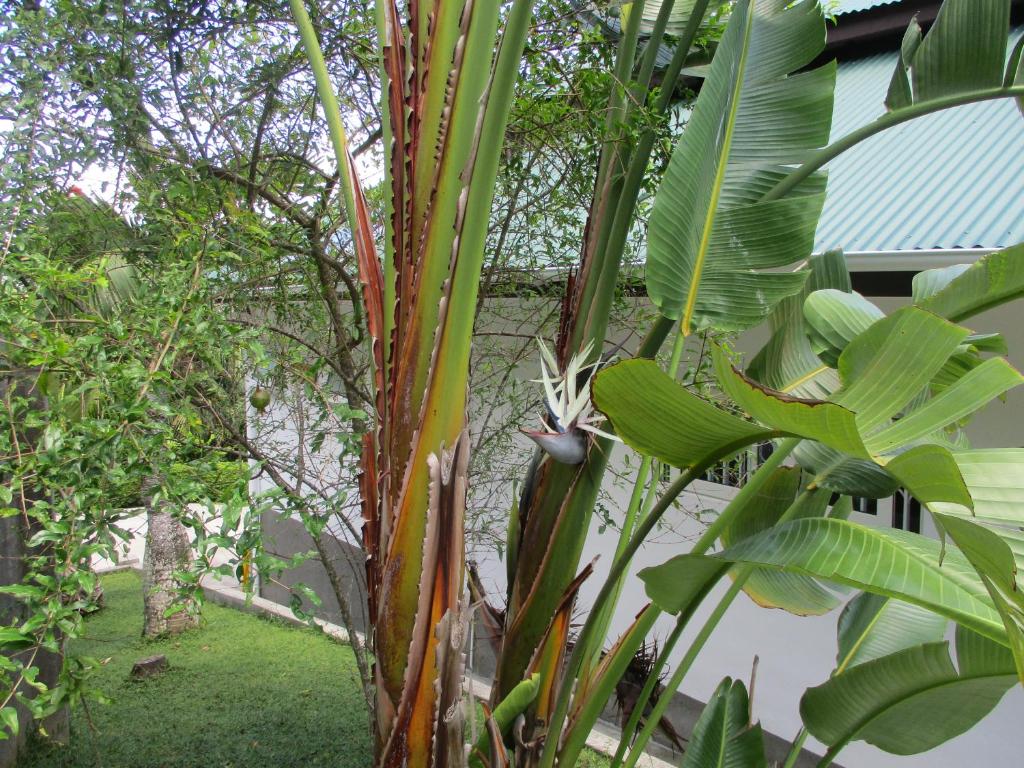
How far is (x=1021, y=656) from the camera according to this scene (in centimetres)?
99

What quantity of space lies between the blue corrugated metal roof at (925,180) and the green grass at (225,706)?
4.00 metres

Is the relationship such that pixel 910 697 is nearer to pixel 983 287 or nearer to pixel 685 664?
pixel 685 664

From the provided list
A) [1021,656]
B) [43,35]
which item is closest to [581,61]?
[43,35]

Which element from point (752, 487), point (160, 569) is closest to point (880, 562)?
point (752, 487)

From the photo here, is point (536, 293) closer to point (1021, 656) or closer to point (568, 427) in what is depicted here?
point (568, 427)

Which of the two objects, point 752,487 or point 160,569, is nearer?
point 752,487

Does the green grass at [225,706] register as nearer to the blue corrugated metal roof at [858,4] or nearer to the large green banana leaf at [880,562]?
the large green banana leaf at [880,562]

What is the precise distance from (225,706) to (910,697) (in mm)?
4608

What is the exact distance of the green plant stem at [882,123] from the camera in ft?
6.75

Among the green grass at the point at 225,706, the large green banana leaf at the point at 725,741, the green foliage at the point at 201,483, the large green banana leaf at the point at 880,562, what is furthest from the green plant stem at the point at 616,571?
the green grass at the point at 225,706

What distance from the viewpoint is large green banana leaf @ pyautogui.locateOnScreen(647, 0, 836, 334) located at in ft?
6.63

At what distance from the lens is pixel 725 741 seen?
2.38 meters

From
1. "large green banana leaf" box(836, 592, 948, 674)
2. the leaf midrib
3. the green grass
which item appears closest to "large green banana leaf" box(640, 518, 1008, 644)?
the leaf midrib

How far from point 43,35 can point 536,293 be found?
2299mm
